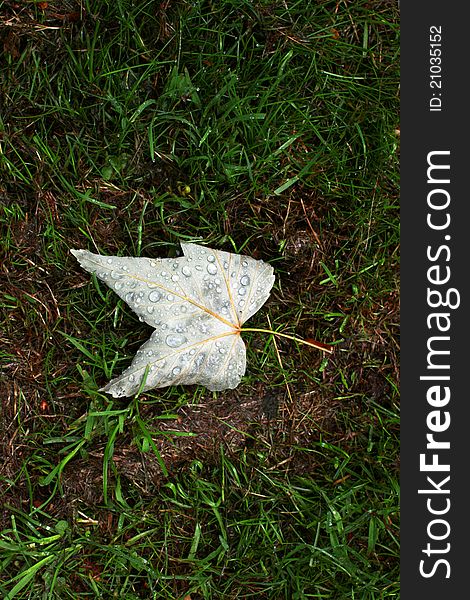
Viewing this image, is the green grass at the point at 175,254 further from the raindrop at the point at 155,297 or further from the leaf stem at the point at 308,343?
the raindrop at the point at 155,297

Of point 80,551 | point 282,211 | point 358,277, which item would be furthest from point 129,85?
point 80,551

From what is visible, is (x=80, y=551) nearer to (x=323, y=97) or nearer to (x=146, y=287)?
(x=146, y=287)

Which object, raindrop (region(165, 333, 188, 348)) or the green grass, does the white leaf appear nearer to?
raindrop (region(165, 333, 188, 348))

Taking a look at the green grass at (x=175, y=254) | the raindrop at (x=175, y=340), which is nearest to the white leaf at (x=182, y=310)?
the raindrop at (x=175, y=340)

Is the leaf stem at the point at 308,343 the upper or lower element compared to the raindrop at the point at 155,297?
lower

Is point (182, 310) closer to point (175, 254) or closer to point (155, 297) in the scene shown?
point (155, 297)

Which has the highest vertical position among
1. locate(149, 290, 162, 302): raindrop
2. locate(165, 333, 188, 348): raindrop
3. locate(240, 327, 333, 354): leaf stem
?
locate(149, 290, 162, 302): raindrop

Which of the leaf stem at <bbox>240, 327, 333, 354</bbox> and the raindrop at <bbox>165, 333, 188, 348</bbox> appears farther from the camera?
the leaf stem at <bbox>240, 327, 333, 354</bbox>

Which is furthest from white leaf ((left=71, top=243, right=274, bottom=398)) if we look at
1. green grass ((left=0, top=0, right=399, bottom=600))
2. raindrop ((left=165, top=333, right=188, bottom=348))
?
green grass ((left=0, top=0, right=399, bottom=600))
